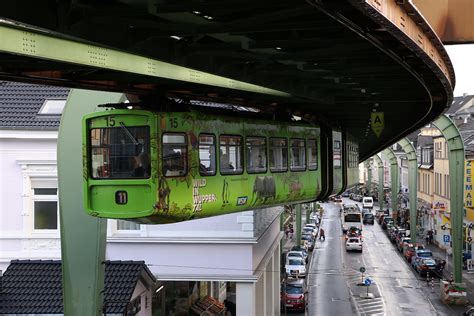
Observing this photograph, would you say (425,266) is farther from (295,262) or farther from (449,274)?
(295,262)

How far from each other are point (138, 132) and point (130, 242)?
32.5ft

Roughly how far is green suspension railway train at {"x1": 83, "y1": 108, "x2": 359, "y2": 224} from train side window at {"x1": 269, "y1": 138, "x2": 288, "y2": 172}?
63mm

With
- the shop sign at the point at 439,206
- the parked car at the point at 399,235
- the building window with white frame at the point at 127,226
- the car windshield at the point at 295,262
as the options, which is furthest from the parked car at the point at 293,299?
the shop sign at the point at 439,206

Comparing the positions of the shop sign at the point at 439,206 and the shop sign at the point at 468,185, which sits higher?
the shop sign at the point at 468,185

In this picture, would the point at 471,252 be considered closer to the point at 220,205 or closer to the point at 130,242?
the point at 130,242

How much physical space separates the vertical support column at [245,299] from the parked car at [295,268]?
19494mm

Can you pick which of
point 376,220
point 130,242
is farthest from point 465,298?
point 376,220

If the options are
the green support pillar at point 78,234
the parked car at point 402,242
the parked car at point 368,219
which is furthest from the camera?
the parked car at point 368,219

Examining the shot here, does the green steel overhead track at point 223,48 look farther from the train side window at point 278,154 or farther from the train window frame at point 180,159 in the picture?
the train side window at point 278,154

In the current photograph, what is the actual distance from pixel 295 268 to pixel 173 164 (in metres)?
30.1

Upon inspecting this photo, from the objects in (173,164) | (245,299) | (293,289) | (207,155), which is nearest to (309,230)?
(293,289)

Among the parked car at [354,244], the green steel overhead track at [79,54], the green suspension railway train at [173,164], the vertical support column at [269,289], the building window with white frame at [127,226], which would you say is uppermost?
the green steel overhead track at [79,54]

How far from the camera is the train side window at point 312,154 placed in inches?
694

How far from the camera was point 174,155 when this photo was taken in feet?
36.1
